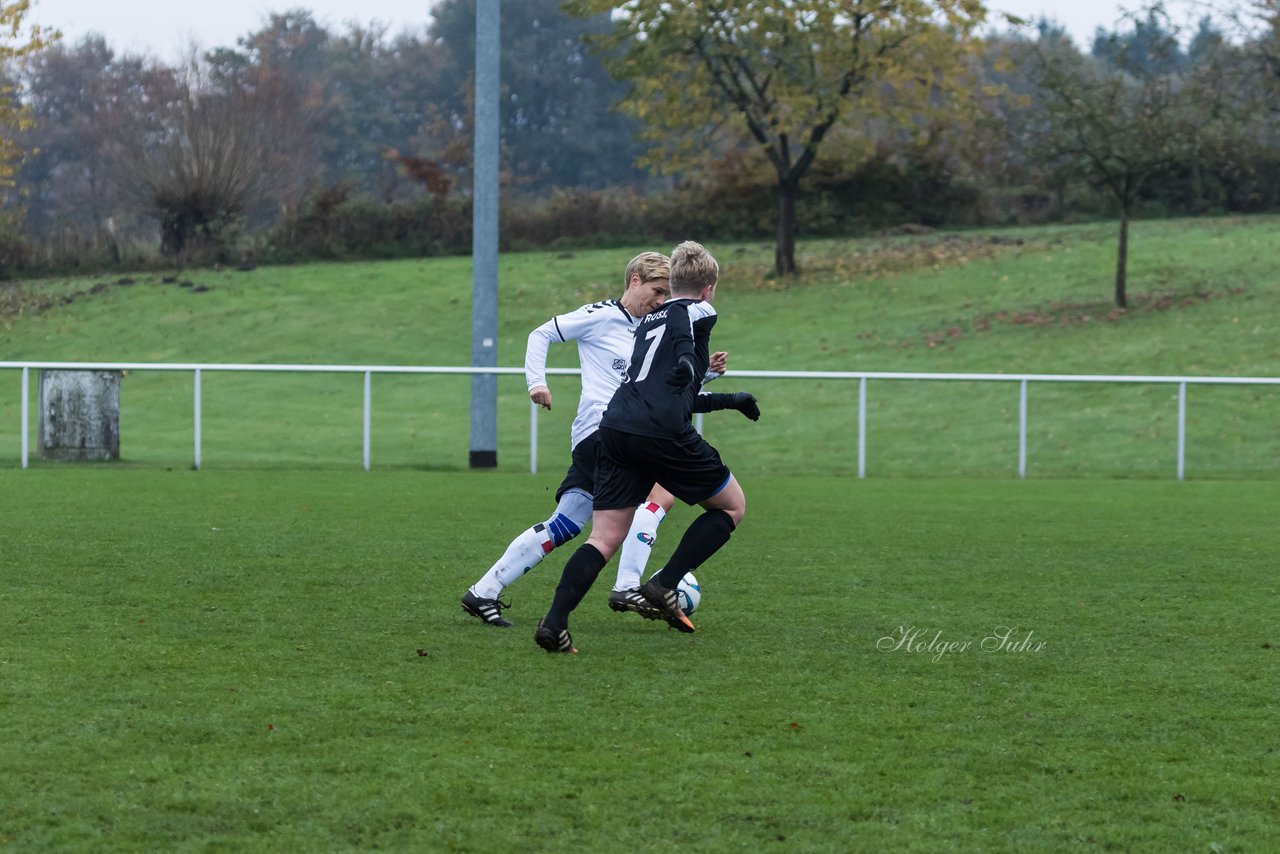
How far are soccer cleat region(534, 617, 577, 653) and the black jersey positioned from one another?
0.82m

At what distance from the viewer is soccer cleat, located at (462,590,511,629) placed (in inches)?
281

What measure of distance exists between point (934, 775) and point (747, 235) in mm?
39600

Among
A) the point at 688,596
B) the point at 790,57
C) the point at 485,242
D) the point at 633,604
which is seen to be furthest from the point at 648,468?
the point at 790,57

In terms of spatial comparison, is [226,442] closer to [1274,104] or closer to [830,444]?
[830,444]

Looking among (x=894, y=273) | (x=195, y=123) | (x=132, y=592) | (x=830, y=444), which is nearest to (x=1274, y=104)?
(x=894, y=273)

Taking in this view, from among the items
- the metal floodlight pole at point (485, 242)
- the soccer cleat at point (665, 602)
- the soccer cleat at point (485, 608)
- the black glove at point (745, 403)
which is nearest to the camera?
the black glove at point (745, 403)

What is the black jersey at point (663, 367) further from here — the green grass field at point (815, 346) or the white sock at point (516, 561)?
the green grass field at point (815, 346)

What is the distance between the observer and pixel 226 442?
77.2ft

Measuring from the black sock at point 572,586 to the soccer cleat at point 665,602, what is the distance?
0.42 m

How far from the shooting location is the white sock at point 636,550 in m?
7.38

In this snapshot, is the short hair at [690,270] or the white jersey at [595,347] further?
the white jersey at [595,347]

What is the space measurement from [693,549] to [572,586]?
0.68m

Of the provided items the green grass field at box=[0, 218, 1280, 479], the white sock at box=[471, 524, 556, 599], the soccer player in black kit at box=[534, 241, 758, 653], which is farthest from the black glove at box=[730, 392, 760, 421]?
the green grass field at box=[0, 218, 1280, 479]

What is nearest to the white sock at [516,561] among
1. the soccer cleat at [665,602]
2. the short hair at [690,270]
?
the soccer cleat at [665,602]
